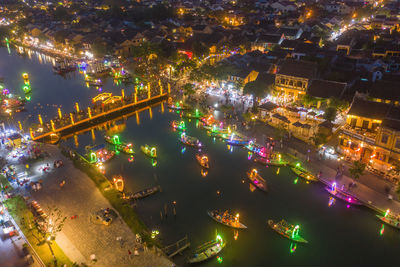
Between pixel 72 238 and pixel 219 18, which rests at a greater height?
pixel 219 18

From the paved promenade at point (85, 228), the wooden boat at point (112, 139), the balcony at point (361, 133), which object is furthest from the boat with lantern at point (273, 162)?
the wooden boat at point (112, 139)

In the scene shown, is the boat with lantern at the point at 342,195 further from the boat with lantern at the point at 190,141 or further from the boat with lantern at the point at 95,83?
the boat with lantern at the point at 95,83

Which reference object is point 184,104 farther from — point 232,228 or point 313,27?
point 313,27

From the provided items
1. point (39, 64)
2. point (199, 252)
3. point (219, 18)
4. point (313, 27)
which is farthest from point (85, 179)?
point (219, 18)

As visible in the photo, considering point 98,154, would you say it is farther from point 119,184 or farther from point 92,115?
point 92,115

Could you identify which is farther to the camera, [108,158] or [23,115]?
[23,115]

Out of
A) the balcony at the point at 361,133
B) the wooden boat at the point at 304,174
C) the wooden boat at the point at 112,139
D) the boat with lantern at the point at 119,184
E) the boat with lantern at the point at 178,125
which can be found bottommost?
the boat with lantern at the point at 119,184

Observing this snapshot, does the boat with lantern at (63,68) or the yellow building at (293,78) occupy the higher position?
the yellow building at (293,78)
